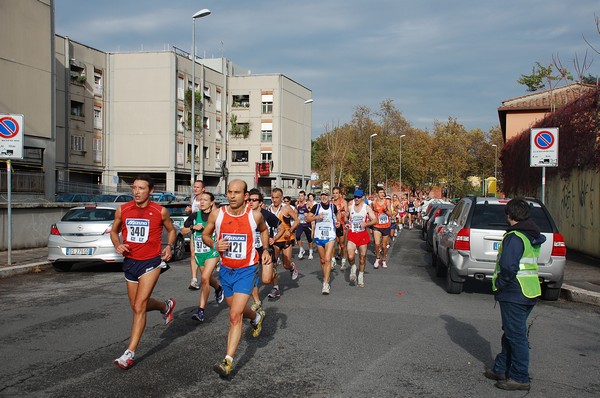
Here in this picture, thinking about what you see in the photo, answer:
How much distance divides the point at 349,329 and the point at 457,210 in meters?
5.38

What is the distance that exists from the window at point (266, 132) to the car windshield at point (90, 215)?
148ft

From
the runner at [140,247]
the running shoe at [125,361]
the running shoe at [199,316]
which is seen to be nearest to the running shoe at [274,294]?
the running shoe at [199,316]

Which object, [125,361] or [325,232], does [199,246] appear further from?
[125,361]

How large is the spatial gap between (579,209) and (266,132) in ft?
140

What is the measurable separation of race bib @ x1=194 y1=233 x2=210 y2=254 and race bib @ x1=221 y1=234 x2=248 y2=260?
3081mm

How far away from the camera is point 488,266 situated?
32.0 ft

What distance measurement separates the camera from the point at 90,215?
12.8 metres

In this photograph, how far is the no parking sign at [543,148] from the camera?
1315cm

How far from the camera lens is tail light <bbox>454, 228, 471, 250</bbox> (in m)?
9.84

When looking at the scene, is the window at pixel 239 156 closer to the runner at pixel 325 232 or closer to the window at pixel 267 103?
the window at pixel 267 103

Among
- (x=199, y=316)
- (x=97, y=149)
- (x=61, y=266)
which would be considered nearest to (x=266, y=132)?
(x=97, y=149)

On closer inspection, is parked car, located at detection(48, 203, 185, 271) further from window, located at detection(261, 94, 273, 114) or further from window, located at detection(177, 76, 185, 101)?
window, located at detection(261, 94, 273, 114)

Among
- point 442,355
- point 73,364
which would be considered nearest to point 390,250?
point 442,355

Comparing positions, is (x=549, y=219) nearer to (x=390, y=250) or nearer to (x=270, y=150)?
(x=390, y=250)
